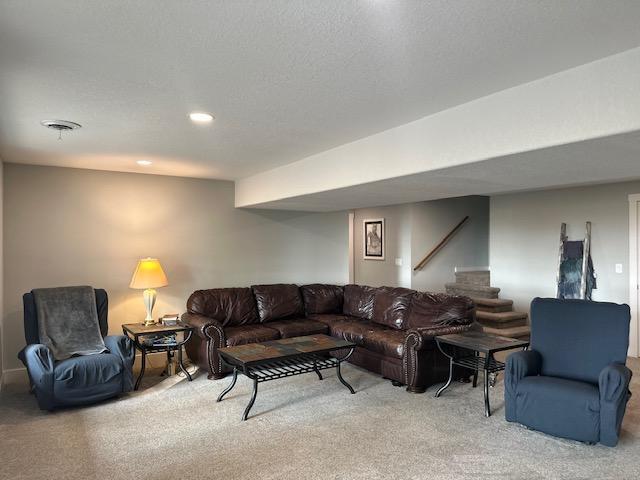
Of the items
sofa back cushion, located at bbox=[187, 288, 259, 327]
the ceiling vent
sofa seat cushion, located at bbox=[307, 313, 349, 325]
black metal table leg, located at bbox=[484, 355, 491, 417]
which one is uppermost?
the ceiling vent

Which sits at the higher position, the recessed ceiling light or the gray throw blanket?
the recessed ceiling light

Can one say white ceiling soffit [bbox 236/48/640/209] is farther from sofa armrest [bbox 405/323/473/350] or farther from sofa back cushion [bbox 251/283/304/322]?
sofa back cushion [bbox 251/283/304/322]

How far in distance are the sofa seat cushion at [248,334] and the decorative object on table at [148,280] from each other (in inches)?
33.4

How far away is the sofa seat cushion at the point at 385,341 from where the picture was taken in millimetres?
4323

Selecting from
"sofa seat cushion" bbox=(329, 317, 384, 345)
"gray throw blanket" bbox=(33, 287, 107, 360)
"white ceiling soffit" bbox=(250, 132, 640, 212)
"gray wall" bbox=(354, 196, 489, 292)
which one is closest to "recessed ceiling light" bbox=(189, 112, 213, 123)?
"white ceiling soffit" bbox=(250, 132, 640, 212)

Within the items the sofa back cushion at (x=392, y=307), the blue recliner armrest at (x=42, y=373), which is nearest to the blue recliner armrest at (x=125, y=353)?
the blue recliner armrest at (x=42, y=373)

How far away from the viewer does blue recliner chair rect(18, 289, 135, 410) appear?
3625mm

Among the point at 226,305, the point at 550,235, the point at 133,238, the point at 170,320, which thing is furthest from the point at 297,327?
the point at 550,235

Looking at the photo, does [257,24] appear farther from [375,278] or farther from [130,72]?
[375,278]

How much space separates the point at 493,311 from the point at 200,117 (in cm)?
512

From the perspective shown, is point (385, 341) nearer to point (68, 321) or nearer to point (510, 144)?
point (510, 144)

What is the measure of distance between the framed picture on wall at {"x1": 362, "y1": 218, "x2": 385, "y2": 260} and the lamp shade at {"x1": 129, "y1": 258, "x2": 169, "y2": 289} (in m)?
4.18

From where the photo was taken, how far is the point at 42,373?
3.60 m

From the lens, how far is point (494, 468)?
8.98 feet
